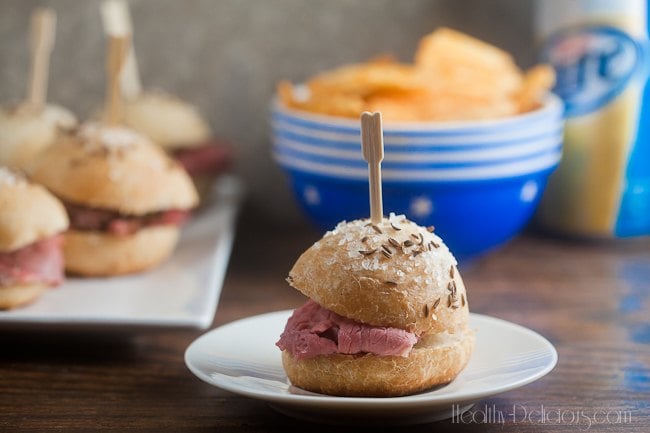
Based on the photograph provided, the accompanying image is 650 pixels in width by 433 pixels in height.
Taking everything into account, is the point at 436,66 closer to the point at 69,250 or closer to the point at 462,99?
the point at 462,99

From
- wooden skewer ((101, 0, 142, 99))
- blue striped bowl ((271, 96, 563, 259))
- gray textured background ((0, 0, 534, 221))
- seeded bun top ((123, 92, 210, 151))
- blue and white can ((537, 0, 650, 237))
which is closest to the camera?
blue striped bowl ((271, 96, 563, 259))

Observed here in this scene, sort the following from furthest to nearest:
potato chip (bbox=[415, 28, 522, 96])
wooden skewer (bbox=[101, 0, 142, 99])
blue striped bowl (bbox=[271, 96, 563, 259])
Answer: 1. wooden skewer (bbox=[101, 0, 142, 99])
2. potato chip (bbox=[415, 28, 522, 96])
3. blue striped bowl (bbox=[271, 96, 563, 259])

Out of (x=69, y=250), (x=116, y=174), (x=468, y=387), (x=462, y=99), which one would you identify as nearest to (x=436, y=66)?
(x=462, y=99)

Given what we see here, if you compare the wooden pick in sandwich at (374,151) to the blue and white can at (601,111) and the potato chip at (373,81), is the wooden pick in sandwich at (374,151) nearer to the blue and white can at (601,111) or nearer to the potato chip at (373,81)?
the potato chip at (373,81)

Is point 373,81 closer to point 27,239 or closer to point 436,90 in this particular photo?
point 436,90

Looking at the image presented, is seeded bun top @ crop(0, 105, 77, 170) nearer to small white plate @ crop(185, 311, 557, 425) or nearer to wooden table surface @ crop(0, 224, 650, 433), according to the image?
wooden table surface @ crop(0, 224, 650, 433)

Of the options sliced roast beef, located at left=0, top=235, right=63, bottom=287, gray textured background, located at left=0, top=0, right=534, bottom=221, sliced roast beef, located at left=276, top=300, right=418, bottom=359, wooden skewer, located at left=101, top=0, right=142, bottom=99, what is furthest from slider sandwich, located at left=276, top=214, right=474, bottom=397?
gray textured background, located at left=0, top=0, right=534, bottom=221
